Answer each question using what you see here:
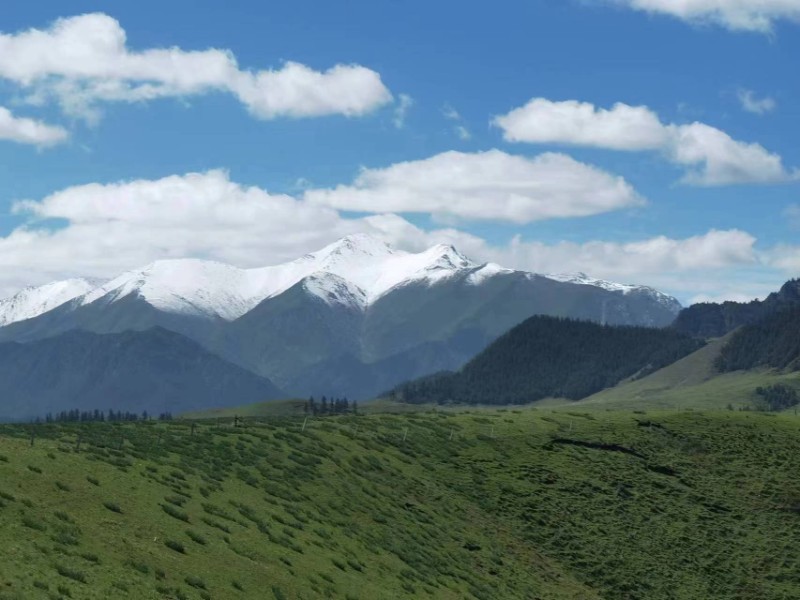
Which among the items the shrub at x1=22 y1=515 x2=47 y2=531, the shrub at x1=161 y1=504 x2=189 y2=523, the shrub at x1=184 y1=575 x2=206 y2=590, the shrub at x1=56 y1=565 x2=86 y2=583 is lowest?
the shrub at x1=184 y1=575 x2=206 y2=590

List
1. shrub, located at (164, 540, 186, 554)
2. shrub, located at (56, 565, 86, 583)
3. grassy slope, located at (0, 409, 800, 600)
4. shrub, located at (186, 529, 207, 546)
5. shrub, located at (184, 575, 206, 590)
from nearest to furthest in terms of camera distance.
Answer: shrub, located at (56, 565, 86, 583)
shrub, located at (184, 575, 206, 590)
grassy slope, located at (0, 409, 800, 600)
shrub, located at (164, 540, 186, 554)
shrub, located at (186, 529, 207, 546)

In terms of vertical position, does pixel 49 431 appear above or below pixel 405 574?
above

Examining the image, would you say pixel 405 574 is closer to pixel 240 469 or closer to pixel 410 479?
pixel 240 469

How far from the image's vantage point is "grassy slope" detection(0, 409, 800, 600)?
41.2 metres

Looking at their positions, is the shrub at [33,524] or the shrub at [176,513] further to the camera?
the shrub at [176,513]

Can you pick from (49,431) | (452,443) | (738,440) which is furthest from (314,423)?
(738,440)

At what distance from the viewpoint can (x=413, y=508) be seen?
241 ft

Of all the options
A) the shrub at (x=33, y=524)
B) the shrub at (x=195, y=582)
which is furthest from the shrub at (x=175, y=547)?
the shrub at (x=33, y=524)

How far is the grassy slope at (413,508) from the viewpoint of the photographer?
41.2 metres

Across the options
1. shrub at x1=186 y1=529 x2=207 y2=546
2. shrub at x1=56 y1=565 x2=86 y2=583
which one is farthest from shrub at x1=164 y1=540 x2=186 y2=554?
shrub at x1=56 y1=565 x2=86 y2=583

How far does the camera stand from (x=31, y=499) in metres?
41.8

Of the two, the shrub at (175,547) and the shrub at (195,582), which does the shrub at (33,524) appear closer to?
the shrub at (175,547)

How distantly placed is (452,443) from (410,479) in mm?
17414

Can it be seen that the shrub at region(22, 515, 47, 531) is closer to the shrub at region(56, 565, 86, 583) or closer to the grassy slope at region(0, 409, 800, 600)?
the grassy slope at region(0, 409, 800, 600)
